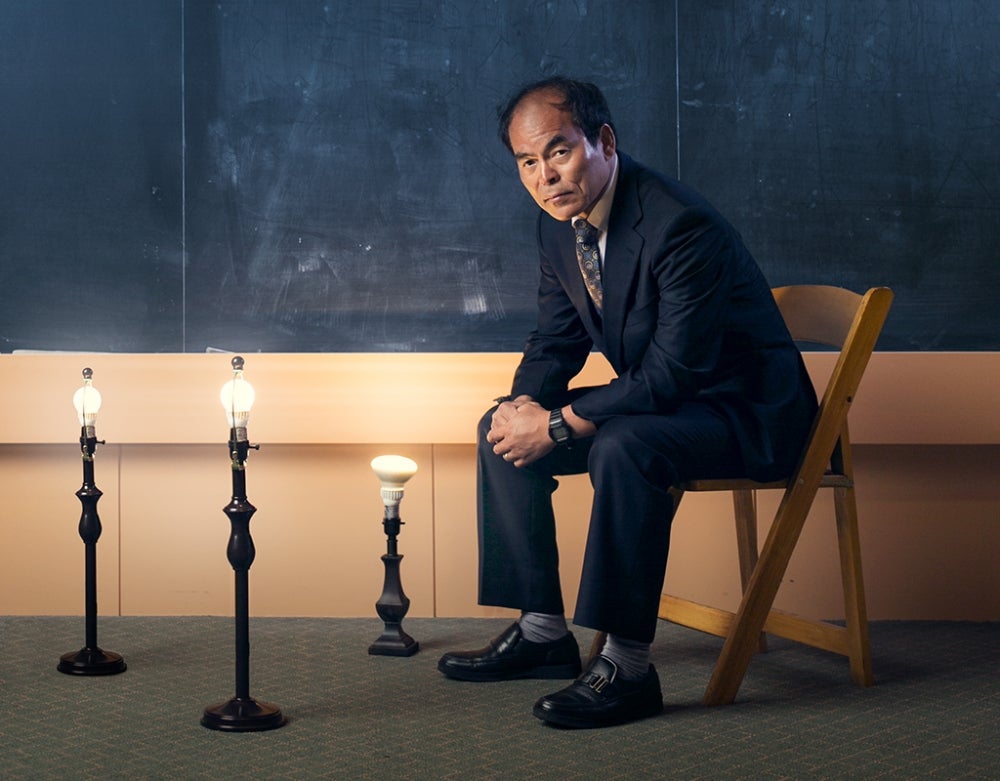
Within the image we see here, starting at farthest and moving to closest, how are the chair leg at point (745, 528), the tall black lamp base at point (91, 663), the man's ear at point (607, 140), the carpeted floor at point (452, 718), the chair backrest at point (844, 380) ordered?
the chair leg at point (745, 528) → the tall black lamp base at point (91, 663) → the man's ear at point (607, 140) → the chair backrest at point (844, 380) → the carpeted floor at point (452, 718)

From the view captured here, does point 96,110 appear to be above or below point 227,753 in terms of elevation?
above

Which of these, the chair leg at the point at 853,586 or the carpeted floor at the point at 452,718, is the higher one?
the chair leg at the point at 853,586

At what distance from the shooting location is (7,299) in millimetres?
3105

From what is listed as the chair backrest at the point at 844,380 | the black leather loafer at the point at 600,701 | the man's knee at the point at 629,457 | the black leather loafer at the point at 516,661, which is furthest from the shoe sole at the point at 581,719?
the chair backrest at the point at 844,380

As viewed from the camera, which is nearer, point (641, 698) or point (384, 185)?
point (641, 698)

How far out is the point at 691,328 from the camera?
6.82 feet

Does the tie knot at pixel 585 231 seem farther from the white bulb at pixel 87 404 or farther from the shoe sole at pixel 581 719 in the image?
the white bulb at pixel 87 404

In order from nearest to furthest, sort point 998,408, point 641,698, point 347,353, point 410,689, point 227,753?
point 227,753 → point 641,698 → point 410,689 → point 998,408 → point 347,353

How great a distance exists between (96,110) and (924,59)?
82.9 inches

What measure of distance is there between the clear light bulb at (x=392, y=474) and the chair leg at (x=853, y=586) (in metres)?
0.88

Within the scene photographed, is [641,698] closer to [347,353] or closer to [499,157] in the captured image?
[347,353]

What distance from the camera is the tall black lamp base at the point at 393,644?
98.8 inches

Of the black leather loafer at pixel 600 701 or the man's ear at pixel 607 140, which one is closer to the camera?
the black leather loafer at pixel 600 701

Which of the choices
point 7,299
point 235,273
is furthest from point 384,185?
point 7,299
